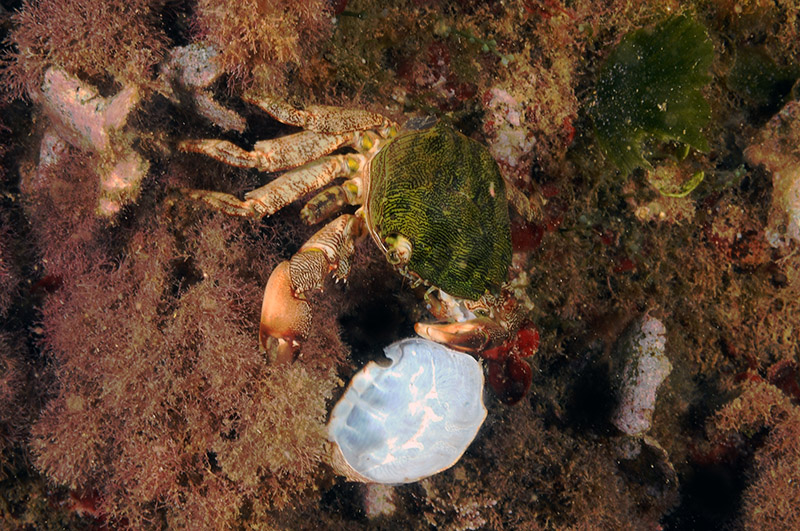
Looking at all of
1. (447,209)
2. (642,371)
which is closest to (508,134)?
(447,209)

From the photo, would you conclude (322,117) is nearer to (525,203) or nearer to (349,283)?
(349,283)

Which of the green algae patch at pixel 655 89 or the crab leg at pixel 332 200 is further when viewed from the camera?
the crab leg at pixel 332 200

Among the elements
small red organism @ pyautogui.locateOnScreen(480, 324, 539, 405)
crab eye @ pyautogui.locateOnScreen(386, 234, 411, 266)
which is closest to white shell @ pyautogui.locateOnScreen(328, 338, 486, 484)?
small red organism @ pyautogui.locateOnScreen(480, 324, 539, 405)

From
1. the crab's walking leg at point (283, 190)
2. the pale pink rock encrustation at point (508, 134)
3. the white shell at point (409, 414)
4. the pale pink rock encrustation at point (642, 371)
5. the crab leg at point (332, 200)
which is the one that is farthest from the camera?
the pale pink rock encrustation at point (642, 371)

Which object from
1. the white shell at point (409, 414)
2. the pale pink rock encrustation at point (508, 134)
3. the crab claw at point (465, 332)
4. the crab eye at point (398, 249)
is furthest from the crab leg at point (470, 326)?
the pale pink rock encrustation at point (508, 134)

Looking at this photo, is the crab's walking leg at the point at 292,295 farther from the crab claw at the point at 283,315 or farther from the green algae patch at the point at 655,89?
the green algae patch at the point at 655,89

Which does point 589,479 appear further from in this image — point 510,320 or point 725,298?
point 725,298
